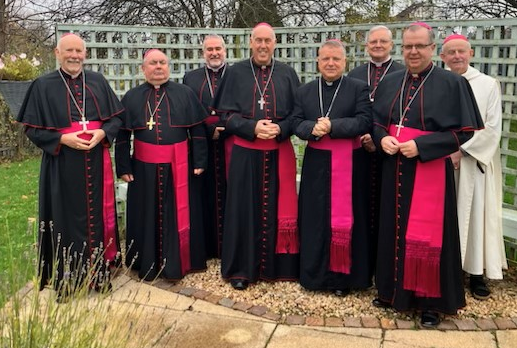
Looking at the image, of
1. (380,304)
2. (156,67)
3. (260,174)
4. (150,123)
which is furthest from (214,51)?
(380,304)

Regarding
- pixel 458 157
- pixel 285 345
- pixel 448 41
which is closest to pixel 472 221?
pixel 458 157

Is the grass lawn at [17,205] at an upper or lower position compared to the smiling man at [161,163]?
lower

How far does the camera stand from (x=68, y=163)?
4188 millimetres

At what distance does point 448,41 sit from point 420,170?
1166mm

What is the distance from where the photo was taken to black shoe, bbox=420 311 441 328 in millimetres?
3832

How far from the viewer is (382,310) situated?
4.12 meters

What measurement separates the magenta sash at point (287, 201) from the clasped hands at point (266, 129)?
222 mm

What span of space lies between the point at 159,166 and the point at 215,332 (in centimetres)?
154

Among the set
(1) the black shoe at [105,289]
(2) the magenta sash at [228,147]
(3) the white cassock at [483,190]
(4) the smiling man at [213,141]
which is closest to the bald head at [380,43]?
(3) the white cassock at [483,190]

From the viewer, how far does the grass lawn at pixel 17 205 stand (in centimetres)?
541

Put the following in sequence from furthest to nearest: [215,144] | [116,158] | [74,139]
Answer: [215,144] < [116,158] < [74,139]

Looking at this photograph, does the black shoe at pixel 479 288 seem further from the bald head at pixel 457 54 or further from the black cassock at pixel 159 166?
the black cassock at pixel 159 166

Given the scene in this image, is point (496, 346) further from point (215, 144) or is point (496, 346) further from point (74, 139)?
point (74, 139)

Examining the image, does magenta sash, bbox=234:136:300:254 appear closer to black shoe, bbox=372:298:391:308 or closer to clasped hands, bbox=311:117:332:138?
clasped hands, bbox=311:117:332:138
